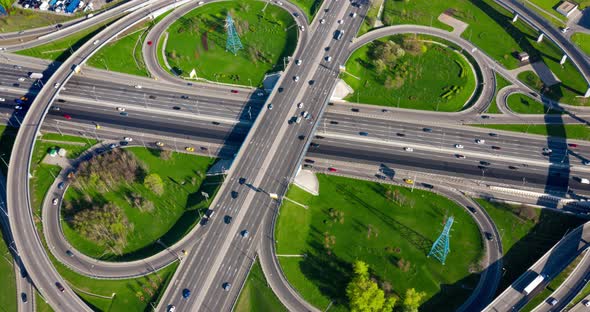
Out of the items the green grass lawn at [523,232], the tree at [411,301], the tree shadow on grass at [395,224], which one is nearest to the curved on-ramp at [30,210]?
the tree shadow on grass at [395,224]

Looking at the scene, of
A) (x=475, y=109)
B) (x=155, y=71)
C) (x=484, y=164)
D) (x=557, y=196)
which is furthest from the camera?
(x=155, y=71)

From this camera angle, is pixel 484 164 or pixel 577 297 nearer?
pixel 577 297

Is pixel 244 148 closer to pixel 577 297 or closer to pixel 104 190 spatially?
pixel 104 190

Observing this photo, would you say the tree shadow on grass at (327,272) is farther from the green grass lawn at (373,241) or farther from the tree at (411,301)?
the tree at (411,301)

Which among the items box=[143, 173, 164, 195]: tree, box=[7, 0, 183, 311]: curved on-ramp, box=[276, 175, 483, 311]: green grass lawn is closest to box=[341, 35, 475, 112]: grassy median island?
box=[276, 175, 483, 311]: green grass lawn

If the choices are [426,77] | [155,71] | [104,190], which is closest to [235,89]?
[155,71]
